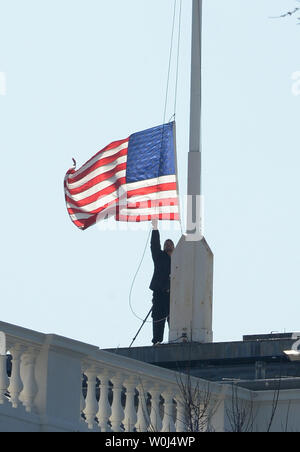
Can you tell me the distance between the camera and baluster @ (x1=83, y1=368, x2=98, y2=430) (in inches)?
654

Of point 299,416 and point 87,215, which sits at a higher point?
point 87,215

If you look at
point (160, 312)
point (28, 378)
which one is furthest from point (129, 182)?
point (28, 378)

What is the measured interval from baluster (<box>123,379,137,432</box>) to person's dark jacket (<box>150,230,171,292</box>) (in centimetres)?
662

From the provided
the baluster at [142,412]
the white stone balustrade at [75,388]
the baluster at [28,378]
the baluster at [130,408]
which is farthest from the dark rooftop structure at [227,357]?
the baluster at [28,378]

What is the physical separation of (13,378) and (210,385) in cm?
313

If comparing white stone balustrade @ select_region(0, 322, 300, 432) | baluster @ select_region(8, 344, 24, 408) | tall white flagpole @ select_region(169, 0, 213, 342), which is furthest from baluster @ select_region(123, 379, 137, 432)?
tall white flagpole @ select_region(169, 0, 213, 342)

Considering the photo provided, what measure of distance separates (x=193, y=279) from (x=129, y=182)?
8.47ft

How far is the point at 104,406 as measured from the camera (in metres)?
16.8

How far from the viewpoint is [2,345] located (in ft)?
50.8

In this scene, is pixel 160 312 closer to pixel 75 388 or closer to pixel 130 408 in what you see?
pixel 130 408

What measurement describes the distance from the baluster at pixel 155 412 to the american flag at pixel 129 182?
6864 millimetres
